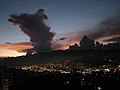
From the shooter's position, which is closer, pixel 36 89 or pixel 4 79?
pixel 36 89

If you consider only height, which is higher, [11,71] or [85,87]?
[11,71]

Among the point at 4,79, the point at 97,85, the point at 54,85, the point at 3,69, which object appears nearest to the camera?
the point at 54,85

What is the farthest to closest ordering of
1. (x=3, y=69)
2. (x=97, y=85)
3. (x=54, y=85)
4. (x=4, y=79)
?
(x=3, y=69) < (x=4, y=79) < (x=97, y=85) < (x=54, y=85)

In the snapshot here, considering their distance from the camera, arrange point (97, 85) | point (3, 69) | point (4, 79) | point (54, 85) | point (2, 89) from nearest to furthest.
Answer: point (54, 85)
point (97, 85)
point (2, 89)
point (4, 79)
point (3, 69)

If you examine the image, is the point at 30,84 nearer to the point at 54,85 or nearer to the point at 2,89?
Answer: the point at 54,85

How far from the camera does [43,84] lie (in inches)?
4417

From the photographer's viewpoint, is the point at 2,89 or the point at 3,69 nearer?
the point at 2,89

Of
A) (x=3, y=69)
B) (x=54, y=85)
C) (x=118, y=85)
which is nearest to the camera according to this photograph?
(x=118, y=85)

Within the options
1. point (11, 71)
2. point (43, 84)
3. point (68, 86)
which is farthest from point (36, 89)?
point (11, 71)

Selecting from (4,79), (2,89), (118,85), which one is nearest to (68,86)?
(118,85)

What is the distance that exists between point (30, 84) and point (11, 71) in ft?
263

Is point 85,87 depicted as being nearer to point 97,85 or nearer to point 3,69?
point 97,85

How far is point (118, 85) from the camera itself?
10412 centimetres

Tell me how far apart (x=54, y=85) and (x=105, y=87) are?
22.1 m
